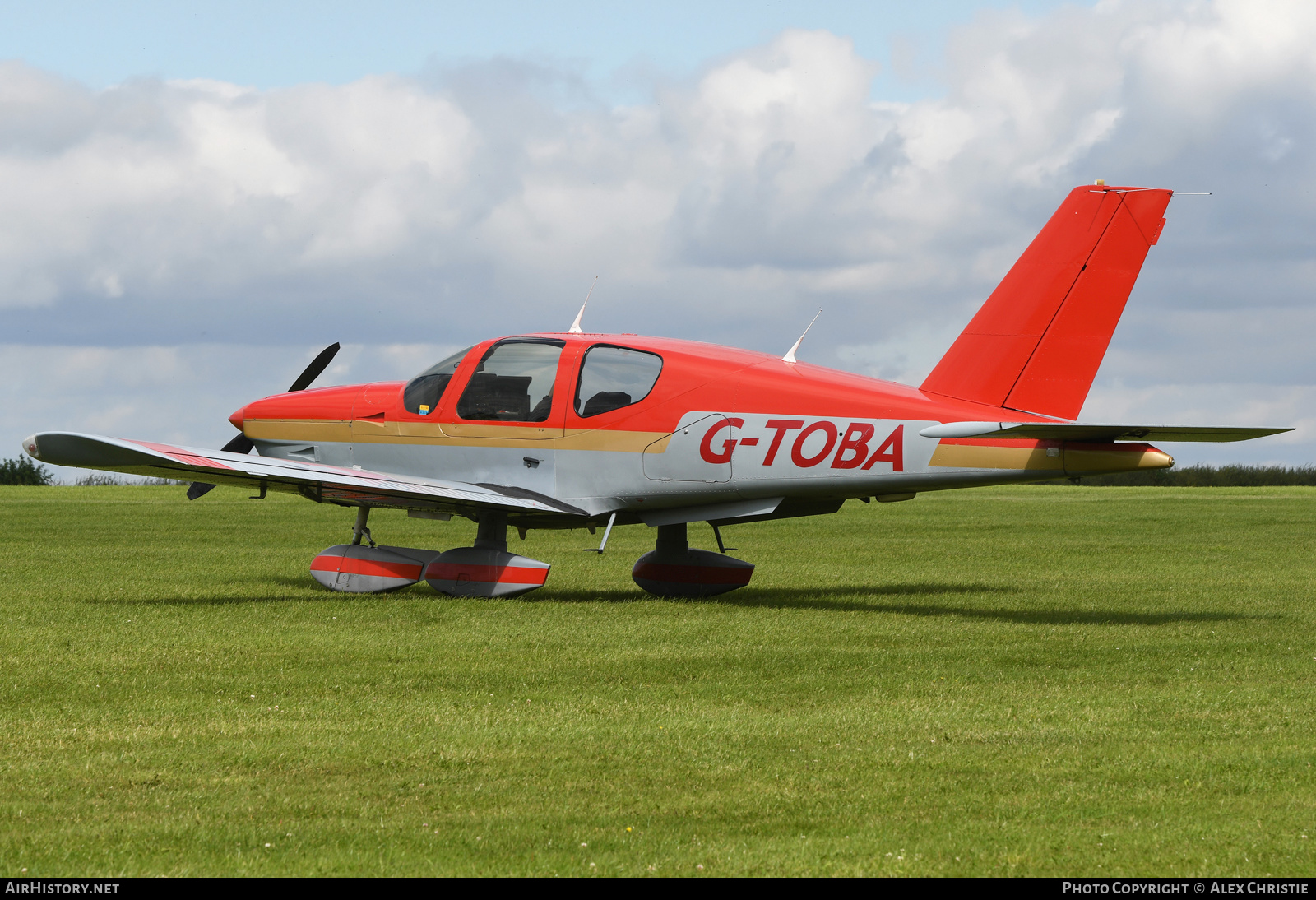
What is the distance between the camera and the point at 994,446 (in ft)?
41.4

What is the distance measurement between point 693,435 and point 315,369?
243 inches

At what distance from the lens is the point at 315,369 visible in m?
17.5

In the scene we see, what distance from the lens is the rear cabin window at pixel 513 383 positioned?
14500 mm

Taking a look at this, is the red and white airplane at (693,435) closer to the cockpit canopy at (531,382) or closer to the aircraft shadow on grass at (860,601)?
the cockpit canopy at (531,382)

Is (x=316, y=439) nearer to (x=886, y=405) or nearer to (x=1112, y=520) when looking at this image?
(x=886, y=405)

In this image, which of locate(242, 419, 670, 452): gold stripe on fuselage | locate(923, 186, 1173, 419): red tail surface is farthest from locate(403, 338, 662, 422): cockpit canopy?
locate(923, 186, 1173, 419): red tail surface

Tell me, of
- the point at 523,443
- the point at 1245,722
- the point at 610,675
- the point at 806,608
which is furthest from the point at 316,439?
the point at 1245,722

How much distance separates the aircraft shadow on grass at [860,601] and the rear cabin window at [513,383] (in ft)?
6.66

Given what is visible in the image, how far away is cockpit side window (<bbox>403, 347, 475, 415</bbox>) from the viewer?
15.1 metres

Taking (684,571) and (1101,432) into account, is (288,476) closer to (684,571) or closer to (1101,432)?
(684,571)

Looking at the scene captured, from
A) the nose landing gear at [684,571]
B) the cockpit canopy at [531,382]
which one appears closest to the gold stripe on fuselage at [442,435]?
the cockpit canopy at [531,382]

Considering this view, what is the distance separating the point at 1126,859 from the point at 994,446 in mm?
7791

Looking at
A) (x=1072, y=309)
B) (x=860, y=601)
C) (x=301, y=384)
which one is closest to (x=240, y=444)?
(x=301, y=384)

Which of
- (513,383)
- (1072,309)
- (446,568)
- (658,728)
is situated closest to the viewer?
(658,728)
